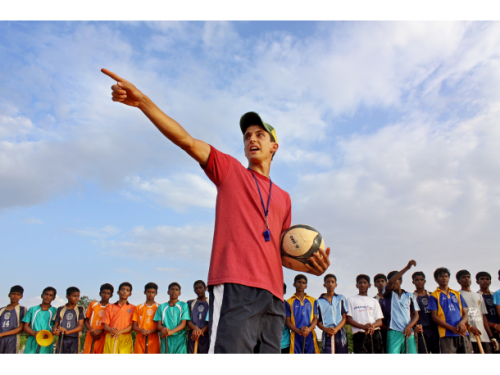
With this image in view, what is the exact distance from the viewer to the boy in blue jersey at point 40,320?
9859 mm

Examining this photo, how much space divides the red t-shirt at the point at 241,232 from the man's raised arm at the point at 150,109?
12.6 inches

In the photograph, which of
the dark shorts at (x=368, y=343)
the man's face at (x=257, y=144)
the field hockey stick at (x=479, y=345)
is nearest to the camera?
the man's face at (x=257, y=144)

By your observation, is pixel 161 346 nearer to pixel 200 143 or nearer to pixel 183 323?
pixel 183 323

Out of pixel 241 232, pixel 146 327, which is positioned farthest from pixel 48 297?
pixel 241 232

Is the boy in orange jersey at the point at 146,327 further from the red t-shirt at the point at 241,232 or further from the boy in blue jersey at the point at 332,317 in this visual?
the red t-shirt at the point at 241,232

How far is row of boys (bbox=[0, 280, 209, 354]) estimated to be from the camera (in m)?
9.87

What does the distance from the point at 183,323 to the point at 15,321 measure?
15.0 ft

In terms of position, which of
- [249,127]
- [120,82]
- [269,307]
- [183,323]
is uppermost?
[249,127]

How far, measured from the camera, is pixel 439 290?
9.41 metres

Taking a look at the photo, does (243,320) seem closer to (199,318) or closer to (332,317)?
(332,317)

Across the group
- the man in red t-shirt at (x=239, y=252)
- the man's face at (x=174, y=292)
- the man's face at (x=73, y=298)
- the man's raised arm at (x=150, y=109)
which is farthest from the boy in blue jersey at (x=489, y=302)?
the man's face at (x=73, y=298)

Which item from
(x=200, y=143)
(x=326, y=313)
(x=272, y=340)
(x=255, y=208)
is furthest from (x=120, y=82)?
(x=326, y=313)

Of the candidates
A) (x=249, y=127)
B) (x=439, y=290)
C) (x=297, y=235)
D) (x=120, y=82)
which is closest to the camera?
(x=120, y=82)

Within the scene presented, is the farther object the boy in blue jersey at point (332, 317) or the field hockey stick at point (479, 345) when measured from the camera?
the boy in blue jersey at point (332, 317)
